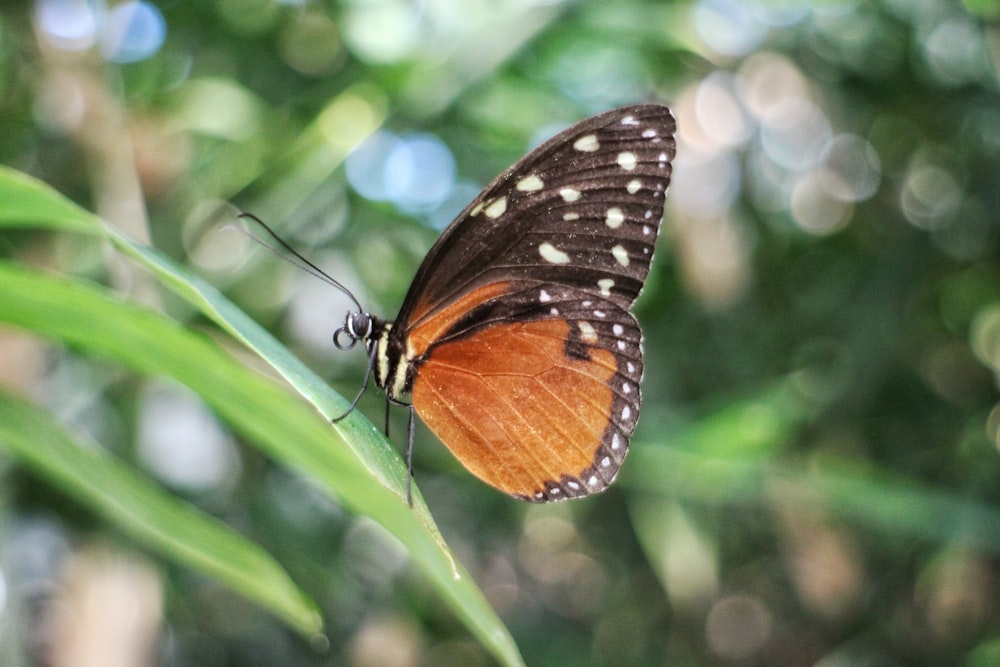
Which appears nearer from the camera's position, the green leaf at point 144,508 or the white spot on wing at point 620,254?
the green leaf at point 144,508

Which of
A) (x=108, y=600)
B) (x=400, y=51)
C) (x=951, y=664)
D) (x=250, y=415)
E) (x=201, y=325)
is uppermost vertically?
(x=250, y=415)

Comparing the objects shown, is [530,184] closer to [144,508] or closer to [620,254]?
[620,254]

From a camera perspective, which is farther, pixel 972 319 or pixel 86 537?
pixel 972 319

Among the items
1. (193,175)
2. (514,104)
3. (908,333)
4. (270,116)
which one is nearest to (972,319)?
(908,333)

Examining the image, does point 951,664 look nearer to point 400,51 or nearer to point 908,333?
point 908,333

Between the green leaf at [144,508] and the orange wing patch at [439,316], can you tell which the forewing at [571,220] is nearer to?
the orange wing patch at [439,316]

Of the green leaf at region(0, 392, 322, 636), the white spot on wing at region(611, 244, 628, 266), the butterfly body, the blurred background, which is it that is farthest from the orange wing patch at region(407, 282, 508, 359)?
the blurred background

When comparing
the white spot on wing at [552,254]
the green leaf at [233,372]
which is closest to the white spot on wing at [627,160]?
the white spot on wing at [552,254]

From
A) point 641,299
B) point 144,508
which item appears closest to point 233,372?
point 144,508
